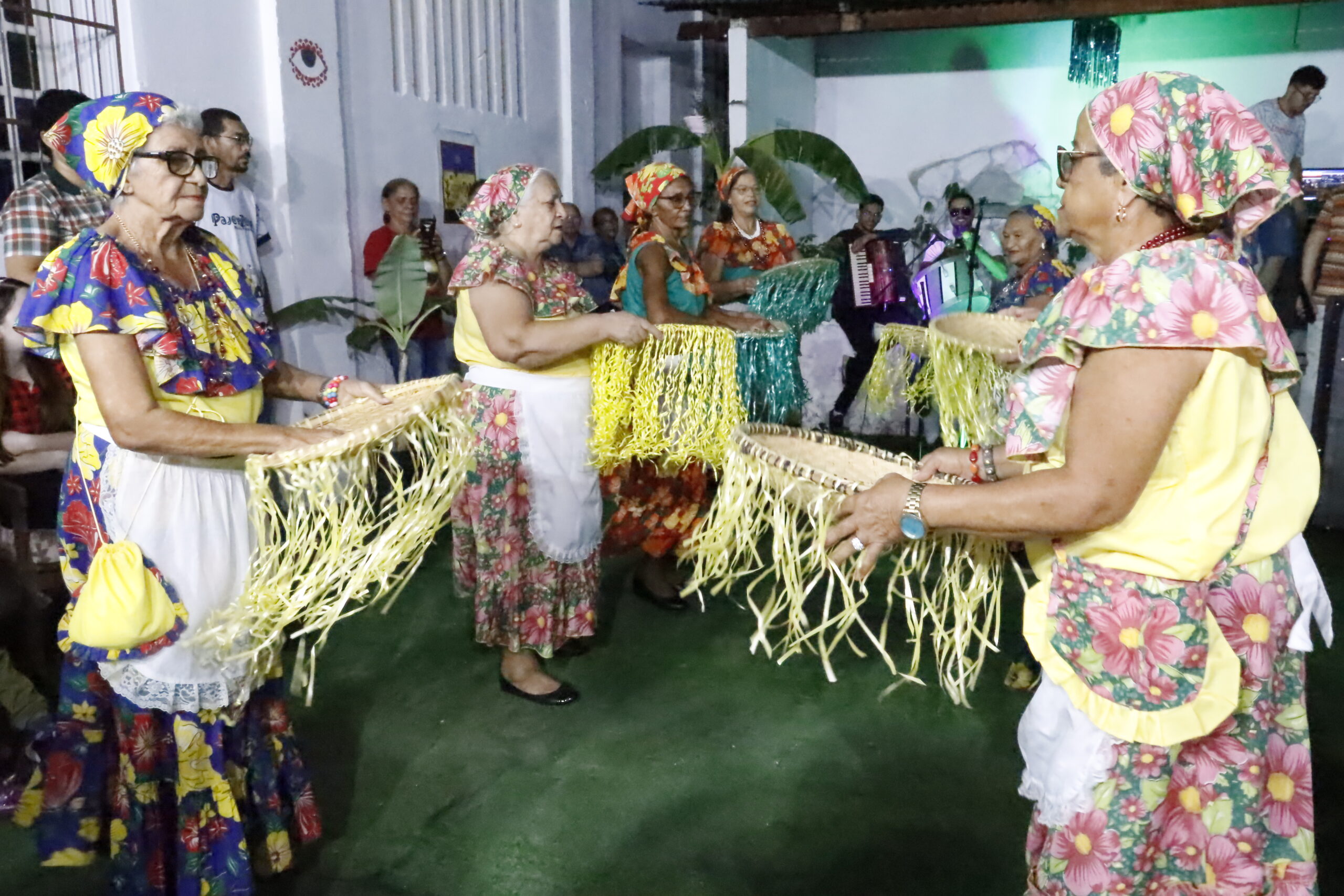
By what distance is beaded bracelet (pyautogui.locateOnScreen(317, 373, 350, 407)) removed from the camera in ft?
7.48

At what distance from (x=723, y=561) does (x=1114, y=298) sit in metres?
0.85

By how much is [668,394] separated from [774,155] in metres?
5.31

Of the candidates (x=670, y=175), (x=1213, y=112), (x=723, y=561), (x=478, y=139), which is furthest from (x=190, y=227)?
(x=478, y=139)

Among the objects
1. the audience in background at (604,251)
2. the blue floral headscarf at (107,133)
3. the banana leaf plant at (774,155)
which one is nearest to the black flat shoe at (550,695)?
the blue floral headscarf at (107,133)

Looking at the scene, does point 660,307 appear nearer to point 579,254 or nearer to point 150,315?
point 150,315

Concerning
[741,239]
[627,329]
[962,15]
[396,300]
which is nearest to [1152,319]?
[627,329]

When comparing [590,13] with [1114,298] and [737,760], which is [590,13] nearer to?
[737,760]

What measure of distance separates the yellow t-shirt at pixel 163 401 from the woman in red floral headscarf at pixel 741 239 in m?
3.11

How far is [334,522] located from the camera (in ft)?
6.01

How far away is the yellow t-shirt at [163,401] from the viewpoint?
1.86m

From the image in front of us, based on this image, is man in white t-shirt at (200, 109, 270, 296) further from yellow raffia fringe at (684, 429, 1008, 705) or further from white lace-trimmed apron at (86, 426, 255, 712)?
yellow raffia fringe at (684, 429, 1008, 705)

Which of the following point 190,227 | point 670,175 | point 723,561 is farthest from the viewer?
point 670,175

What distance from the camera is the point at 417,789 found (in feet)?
9.14

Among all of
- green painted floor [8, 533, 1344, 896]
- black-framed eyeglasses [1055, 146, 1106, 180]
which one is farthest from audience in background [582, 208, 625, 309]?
black-framed eyeglasses [1055, 146, 1106, 180]
